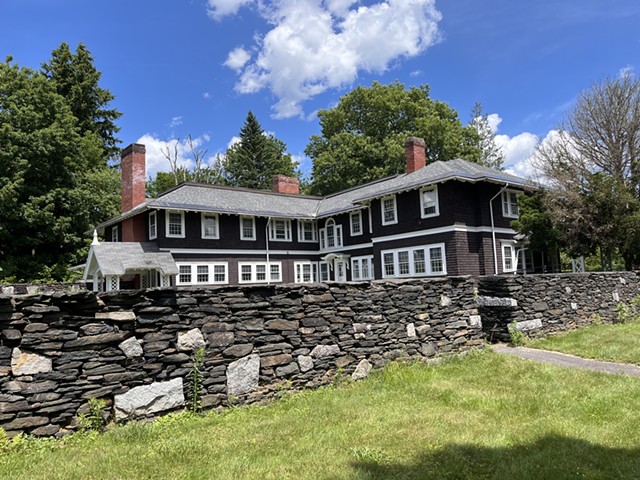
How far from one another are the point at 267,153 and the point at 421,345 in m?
47.6

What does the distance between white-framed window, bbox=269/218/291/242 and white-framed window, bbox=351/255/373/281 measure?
468 centimetres

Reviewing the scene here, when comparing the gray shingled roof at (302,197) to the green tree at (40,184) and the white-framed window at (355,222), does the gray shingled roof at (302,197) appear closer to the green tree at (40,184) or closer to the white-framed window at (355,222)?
the white-framed window at (355,222)

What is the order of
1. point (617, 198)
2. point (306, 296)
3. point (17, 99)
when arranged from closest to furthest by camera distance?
1. point (306, 296)
2. point (617, 198)
3. point (17, 99)

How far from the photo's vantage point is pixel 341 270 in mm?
27906

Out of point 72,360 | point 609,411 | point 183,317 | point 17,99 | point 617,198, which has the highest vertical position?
point 17,99

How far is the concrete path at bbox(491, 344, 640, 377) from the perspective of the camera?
24.7 ft

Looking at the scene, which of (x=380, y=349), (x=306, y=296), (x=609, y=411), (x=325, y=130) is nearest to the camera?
(x=609, y=411)

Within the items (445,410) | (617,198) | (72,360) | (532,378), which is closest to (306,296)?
(445,410)

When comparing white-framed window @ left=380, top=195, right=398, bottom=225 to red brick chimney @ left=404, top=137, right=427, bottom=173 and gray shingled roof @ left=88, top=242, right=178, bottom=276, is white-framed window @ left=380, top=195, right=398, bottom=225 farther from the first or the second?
gray shingled roof @ left=88, top=242, right=178, bottom=276

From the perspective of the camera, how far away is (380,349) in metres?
7.41

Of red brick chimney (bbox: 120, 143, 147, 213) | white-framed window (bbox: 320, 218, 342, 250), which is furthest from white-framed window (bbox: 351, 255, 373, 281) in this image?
red brick chimney (bbox: 120, 143, 147, 213)

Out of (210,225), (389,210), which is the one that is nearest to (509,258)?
(389,210)

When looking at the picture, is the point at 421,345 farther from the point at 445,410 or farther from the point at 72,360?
the point at 72,360

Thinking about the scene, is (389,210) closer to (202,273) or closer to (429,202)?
(429,202)
